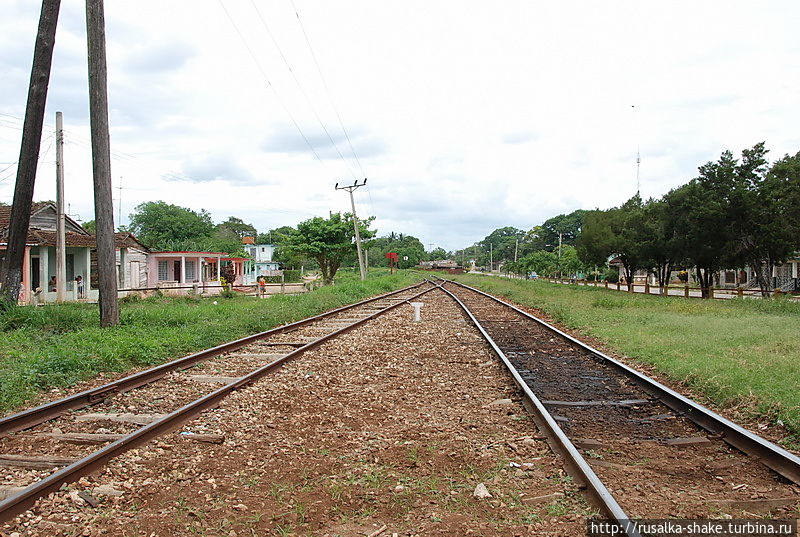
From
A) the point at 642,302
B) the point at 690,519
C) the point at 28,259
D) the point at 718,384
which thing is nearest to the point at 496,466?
the point at 690,519

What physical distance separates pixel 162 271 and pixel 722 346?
111ft

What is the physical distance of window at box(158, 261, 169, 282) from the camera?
1385 inches

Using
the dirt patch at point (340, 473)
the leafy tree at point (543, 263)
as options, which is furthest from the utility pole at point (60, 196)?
the leafy tree at point (543, 263)

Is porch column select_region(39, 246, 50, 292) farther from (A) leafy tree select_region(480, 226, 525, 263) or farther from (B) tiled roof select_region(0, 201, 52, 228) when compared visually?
(A) leafy tree select_region(480, 226, 525, 263)

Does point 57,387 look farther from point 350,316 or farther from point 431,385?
point 350,316

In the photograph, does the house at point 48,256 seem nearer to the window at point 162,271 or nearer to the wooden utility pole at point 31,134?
the window at point 162,271

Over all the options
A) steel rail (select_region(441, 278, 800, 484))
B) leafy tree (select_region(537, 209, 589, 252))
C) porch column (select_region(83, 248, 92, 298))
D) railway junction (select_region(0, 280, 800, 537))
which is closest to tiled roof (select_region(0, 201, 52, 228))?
porch column (select_region(83, 248, 92, 298))

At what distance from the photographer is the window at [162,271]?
115ft

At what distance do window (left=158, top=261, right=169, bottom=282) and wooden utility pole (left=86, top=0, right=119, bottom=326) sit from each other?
25627 mm

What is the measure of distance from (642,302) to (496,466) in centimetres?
1834

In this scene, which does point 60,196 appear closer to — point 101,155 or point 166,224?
point 101,155

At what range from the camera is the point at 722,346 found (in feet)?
31.0

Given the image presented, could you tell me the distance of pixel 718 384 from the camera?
6.54 meters

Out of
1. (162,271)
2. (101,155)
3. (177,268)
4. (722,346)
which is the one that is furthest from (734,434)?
(177,268)
